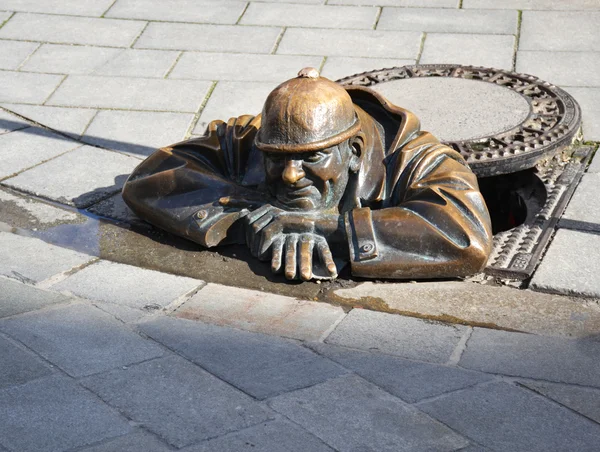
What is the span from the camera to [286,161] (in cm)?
383

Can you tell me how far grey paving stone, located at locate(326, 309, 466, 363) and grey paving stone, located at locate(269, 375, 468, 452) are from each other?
0.95 feet

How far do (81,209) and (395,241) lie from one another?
1758 millimetres

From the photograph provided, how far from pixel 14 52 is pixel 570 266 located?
4376 mm

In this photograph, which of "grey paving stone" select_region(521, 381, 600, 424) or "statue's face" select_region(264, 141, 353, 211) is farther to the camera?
"statue's face" select_region(264, 141, 353, 211)

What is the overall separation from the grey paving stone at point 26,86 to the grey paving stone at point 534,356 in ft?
12.0

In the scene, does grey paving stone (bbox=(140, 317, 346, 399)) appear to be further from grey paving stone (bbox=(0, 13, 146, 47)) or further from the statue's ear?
grey paving stone (bbox=(0, 13, 146, 47))

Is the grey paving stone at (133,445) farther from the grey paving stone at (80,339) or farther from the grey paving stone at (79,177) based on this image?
the grey paving stone at (79,177)

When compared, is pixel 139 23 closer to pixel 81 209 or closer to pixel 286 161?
pixel 81 209

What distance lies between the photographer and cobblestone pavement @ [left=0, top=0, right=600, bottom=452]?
2.95 metres

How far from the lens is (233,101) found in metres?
5.86

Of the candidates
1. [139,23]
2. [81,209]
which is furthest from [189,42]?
[81,209]

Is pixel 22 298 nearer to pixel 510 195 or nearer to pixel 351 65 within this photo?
pixel 510 195

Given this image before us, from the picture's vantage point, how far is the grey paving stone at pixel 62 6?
7.35m

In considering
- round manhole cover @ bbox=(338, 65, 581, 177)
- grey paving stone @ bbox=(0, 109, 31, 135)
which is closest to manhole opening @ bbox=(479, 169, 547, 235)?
round manhole cover @ bbox=(338, 65, 581, 177)
